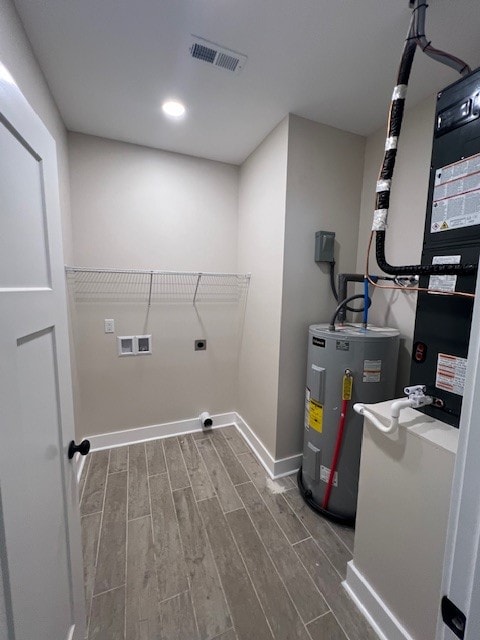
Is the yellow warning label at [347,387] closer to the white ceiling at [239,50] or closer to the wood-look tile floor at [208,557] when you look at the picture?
the wood-look tile floor at [208,557]

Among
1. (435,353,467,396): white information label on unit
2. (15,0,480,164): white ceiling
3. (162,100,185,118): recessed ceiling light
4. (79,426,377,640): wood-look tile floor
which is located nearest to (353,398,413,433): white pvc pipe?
(435,353,467,396): white information label on unit

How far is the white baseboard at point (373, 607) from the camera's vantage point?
3.34 feet

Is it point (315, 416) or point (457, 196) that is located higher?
point (457, 196)

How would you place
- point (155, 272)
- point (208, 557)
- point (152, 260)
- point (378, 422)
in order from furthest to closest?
point (152, 260)
point (155, 272)
point (208, 557)
point (378, 422)

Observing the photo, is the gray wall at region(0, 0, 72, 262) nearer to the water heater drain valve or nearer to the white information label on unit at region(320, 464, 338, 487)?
the water heater drain valve

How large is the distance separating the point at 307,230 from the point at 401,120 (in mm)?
780

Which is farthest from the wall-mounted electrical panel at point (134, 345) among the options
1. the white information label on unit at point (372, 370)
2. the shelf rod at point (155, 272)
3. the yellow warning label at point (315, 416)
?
the white information label on unit at point (372, 370)

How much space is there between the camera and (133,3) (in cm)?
107

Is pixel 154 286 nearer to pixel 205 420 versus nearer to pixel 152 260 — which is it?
pixel 152 260

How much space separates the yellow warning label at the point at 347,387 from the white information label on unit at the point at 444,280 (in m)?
0.70

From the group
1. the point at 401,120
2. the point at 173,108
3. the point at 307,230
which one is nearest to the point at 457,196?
the point at 401,120

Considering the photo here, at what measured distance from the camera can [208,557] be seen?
138 cm

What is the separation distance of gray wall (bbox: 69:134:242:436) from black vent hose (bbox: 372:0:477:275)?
158cm

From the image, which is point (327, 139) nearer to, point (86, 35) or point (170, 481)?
point (86, 35)
